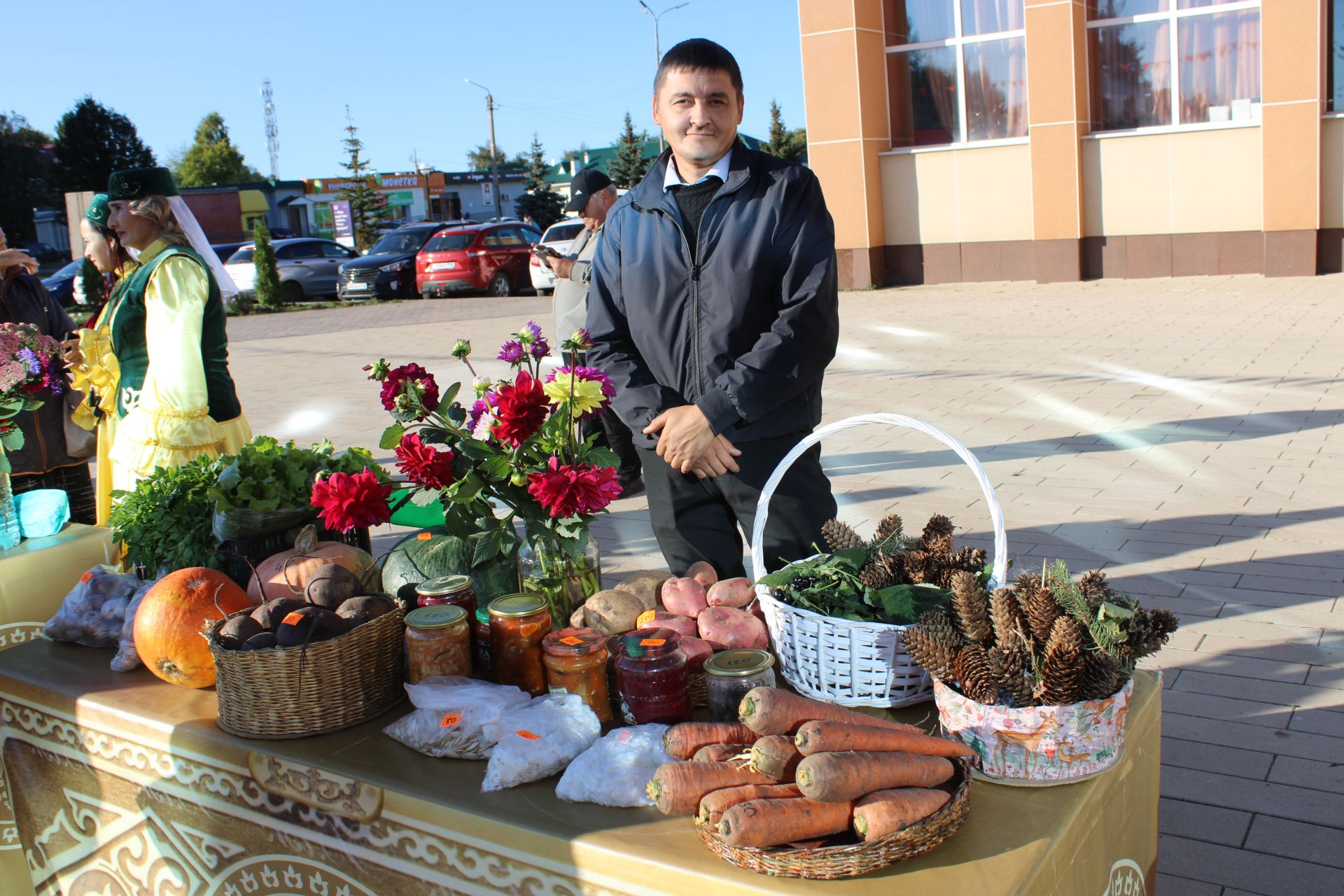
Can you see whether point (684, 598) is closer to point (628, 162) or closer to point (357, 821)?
point (357, 821)

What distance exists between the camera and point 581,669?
2068mm

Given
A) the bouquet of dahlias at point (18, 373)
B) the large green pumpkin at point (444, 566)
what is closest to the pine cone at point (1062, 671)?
the large green pumpkin at point (444, 566)

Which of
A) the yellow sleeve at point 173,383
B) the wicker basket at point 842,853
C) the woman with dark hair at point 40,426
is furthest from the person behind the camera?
the woman with dark hair at point 40,426

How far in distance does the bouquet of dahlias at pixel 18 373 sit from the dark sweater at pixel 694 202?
2.27 meters

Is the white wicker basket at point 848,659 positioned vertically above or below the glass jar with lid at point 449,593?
below

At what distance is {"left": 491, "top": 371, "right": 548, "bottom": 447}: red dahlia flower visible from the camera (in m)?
2.26

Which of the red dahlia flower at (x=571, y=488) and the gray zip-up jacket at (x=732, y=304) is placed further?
the gray zip-up jacket at (x=732, y=304)

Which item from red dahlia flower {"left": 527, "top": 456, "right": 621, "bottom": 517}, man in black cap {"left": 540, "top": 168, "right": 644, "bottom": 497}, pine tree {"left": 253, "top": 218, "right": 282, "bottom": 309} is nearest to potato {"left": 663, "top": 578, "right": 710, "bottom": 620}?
red dahlia flower {"left": 527, "top": 456, "right": 621, "bottom": 517}

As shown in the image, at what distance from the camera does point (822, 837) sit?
1610 millimetres

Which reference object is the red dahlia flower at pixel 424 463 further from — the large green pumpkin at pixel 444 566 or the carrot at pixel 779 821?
the carrot at pixel 779 821

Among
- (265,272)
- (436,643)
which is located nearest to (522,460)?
(436,643)

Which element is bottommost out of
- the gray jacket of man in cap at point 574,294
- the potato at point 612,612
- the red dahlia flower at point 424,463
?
the potato at point 612,612

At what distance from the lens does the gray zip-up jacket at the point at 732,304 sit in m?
2.81

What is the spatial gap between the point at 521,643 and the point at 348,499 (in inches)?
18.5
